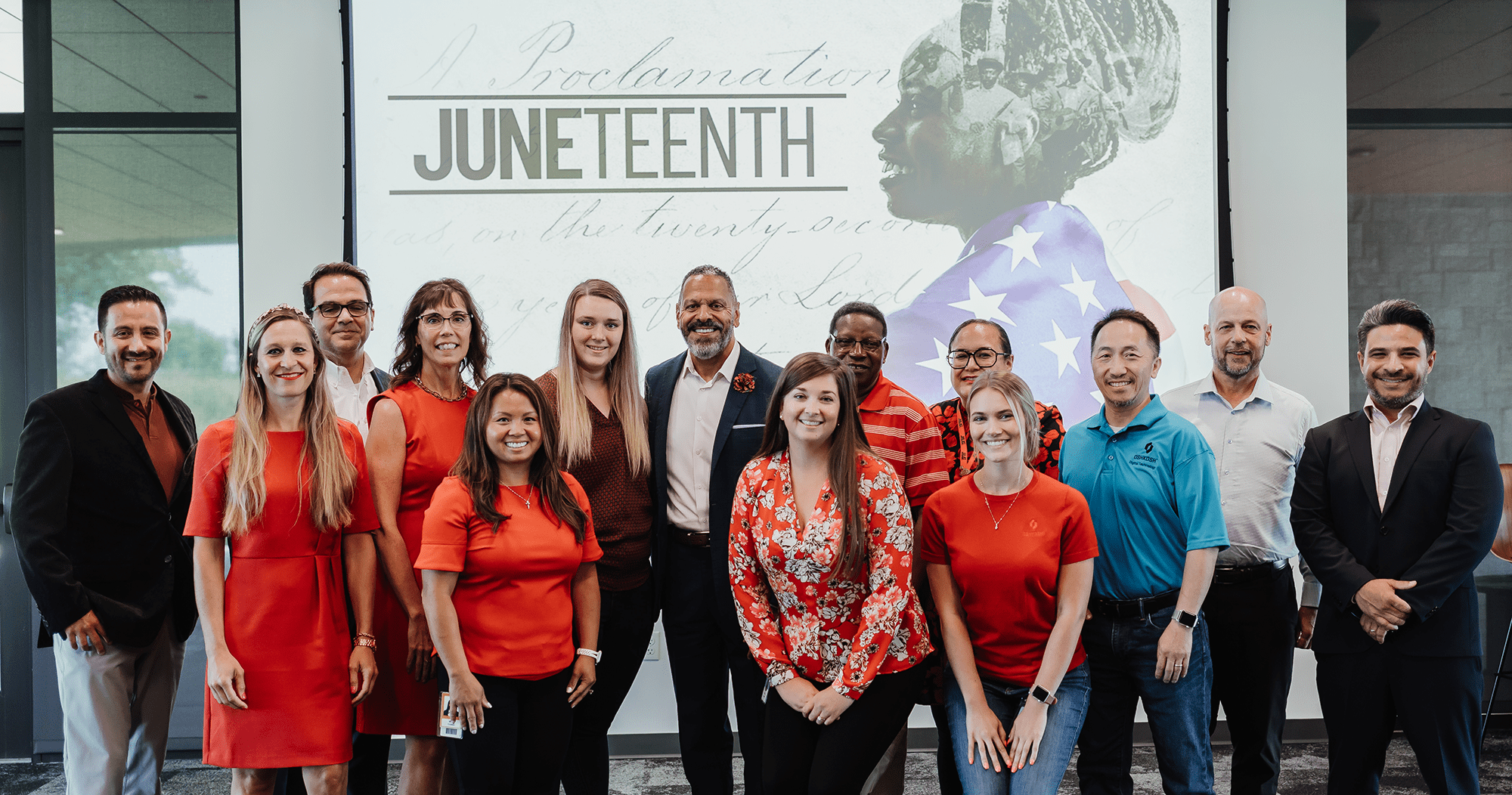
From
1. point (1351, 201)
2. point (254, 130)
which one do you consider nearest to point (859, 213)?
point (1351, 201)

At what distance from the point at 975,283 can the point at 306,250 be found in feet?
9.29

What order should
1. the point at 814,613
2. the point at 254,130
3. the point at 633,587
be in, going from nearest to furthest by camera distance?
the point at 814,613
the point at 633,587
the point at 254,130

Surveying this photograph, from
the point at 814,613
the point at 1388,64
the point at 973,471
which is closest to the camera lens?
the point at 814,613

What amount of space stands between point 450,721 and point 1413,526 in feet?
8.33

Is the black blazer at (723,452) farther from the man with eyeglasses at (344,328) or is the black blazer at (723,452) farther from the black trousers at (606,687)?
the man with eyeglasses at (344,328)

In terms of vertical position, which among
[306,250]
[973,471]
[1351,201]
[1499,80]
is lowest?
[973,471]

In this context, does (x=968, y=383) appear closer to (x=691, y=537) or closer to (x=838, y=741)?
(x=691, y=537)

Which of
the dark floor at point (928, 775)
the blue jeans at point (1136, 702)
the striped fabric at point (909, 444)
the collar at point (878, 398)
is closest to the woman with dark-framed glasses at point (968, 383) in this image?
the striped fabric at point (909, 444)

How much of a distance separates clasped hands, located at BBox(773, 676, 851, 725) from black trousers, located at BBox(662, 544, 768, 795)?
36 centimetres

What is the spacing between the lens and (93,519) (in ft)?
7.69

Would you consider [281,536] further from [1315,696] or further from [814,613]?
[1315,696]

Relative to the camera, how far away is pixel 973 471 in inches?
84.4

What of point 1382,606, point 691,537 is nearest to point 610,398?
point 691,537

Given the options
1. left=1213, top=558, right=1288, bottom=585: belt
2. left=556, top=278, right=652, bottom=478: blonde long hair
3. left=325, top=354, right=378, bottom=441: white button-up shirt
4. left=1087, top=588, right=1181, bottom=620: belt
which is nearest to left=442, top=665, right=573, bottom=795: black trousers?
left=556, top=278, right=652, bottom=478: blonde long hair
